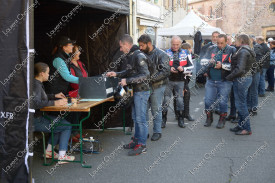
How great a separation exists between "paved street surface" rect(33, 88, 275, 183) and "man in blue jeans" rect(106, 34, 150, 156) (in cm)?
30

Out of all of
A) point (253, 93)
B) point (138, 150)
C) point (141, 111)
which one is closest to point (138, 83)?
point (141, 111)

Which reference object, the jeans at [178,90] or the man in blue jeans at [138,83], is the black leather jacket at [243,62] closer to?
the jeans at [178,90]

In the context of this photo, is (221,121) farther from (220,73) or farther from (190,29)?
(190,29)

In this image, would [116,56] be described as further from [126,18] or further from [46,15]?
[46,15]

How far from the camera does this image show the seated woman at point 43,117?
4.54 meters

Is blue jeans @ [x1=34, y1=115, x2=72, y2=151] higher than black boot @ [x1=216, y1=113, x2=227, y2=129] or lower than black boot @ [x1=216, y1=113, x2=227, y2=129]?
higher

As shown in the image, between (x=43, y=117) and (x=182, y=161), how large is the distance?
7.33ft

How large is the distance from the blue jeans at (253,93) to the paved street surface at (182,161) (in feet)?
4.77

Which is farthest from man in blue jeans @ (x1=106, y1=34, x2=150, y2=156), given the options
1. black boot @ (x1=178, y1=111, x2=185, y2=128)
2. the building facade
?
the building facade

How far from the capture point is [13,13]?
11.6 feet

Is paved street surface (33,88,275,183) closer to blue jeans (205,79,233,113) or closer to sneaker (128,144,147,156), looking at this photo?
sneaker (128,144,147,156)

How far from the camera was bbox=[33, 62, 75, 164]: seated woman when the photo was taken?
454 centimetres

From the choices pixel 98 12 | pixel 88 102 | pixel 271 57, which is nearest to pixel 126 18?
pixel 98 12

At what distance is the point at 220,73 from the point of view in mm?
6828
